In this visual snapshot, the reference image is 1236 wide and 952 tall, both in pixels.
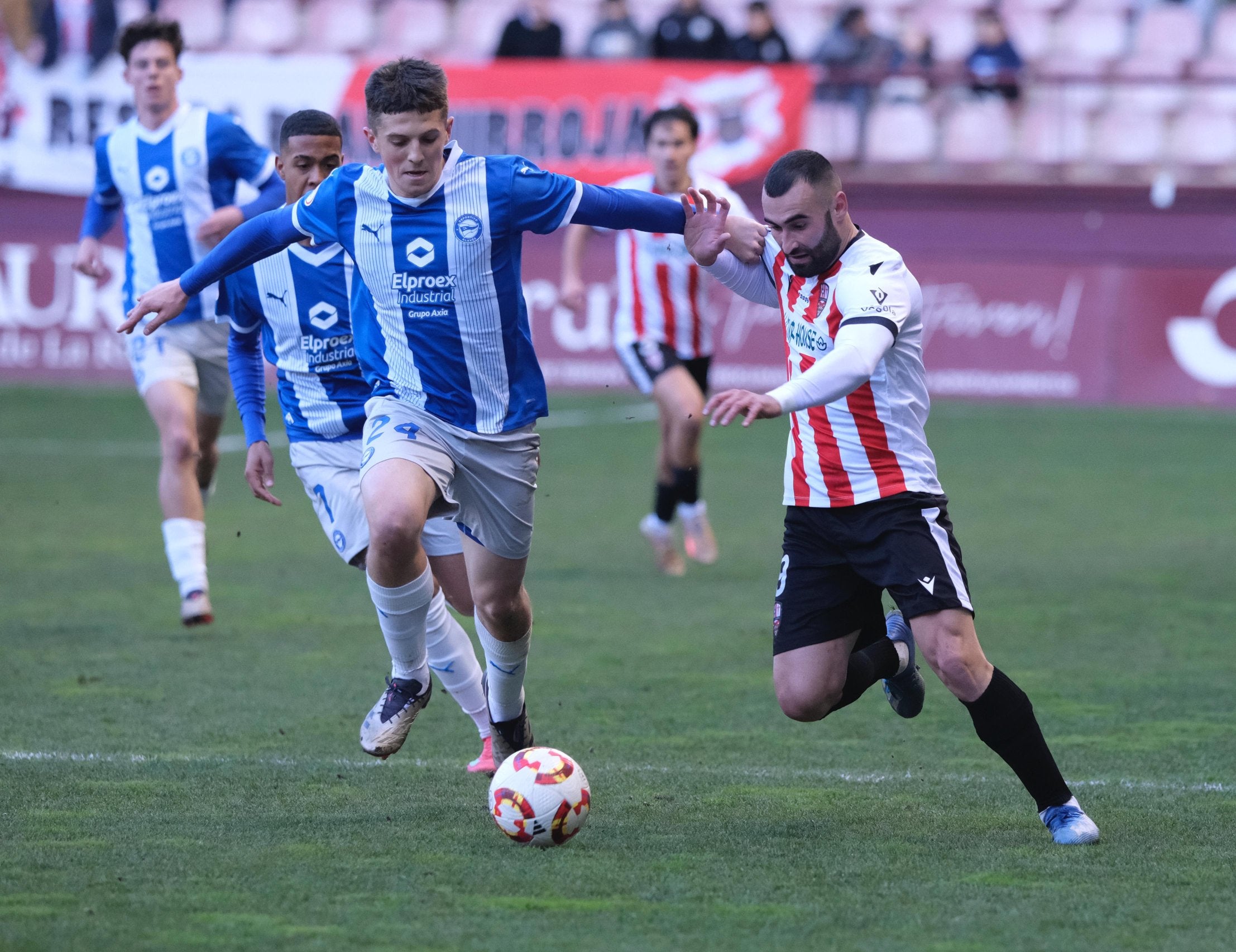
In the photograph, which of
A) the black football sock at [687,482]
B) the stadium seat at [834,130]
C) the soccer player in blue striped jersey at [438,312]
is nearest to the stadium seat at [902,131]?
the stadium seat at [834,130]

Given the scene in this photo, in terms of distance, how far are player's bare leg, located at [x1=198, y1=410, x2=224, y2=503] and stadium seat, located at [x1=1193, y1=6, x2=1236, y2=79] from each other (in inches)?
551

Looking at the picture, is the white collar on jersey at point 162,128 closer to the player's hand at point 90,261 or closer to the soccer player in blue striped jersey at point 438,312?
the player's hand at point 90,261

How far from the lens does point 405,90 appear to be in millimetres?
4641

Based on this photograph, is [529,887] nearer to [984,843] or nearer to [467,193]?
[984,843]

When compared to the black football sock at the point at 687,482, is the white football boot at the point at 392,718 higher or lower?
higher

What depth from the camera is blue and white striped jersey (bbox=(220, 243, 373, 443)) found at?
18.4ft

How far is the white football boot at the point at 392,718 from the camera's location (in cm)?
492

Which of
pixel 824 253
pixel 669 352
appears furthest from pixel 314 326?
pixel 669 352

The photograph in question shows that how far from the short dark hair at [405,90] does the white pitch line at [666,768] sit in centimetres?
189

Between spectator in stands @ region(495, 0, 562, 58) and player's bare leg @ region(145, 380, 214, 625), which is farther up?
spectator in stands @ region(495, 0, 562, 58)

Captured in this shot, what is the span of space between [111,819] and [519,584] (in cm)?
126

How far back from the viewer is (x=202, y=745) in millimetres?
5504

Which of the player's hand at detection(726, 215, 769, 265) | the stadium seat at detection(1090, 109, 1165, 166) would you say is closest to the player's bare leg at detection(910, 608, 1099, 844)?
the player's hand at detection(726, 215, 769, 265)

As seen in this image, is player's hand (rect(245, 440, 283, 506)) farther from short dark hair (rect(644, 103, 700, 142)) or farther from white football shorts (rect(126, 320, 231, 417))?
short dark hair (rect(644, 103, 700, 142))
